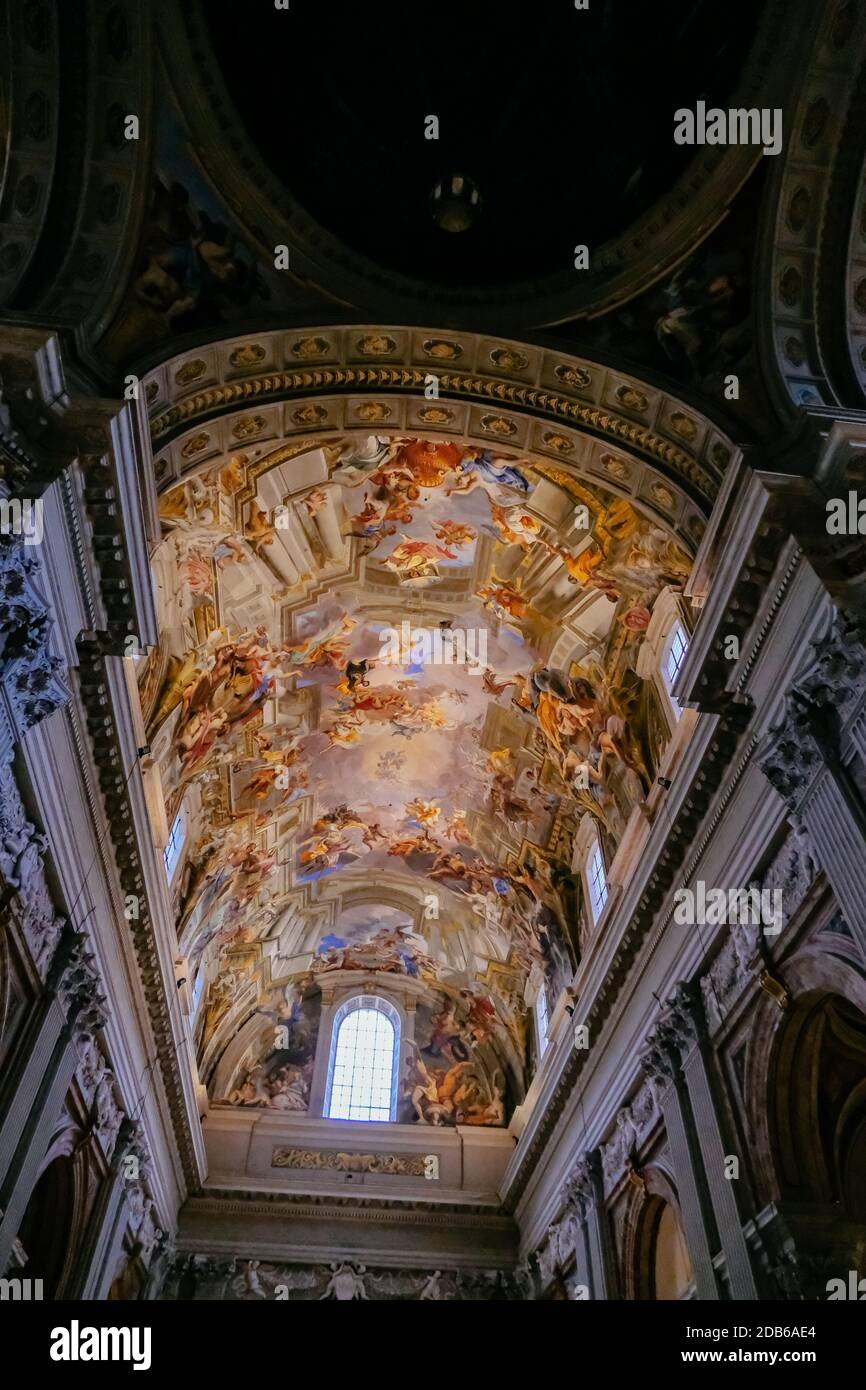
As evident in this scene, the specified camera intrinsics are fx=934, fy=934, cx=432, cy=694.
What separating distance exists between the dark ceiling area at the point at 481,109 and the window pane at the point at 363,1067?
705 inches

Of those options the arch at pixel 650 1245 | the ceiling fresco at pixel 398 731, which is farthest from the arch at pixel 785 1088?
the ceiling fresco at pixel 398 731

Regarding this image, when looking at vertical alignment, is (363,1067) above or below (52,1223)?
above

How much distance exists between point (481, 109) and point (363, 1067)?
19.7m

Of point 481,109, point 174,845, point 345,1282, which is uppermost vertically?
point 481,109

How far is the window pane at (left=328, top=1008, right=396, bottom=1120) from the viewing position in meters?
21.5

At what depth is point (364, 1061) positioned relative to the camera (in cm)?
2255

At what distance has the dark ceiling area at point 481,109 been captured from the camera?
9836 mm

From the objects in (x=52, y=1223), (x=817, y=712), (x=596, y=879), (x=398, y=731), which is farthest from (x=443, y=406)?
(x=52, y=1223)

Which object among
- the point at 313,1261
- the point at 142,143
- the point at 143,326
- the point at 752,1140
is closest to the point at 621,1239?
the point at 752,1140

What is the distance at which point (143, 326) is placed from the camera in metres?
9.88

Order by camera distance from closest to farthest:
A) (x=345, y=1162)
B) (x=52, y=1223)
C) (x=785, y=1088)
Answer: (x=785, y=1088)
(x=52, y=1223)
(x=345, y=1162)

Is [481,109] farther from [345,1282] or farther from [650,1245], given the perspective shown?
[345,1282]

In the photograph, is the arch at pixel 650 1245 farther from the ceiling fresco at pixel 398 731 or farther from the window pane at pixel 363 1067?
the window pane at pixel 363 1067

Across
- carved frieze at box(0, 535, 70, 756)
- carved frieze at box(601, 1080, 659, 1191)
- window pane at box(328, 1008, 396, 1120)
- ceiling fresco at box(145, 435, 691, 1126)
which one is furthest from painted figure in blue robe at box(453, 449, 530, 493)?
window pane at box(328, 1008, 396, 1120)
